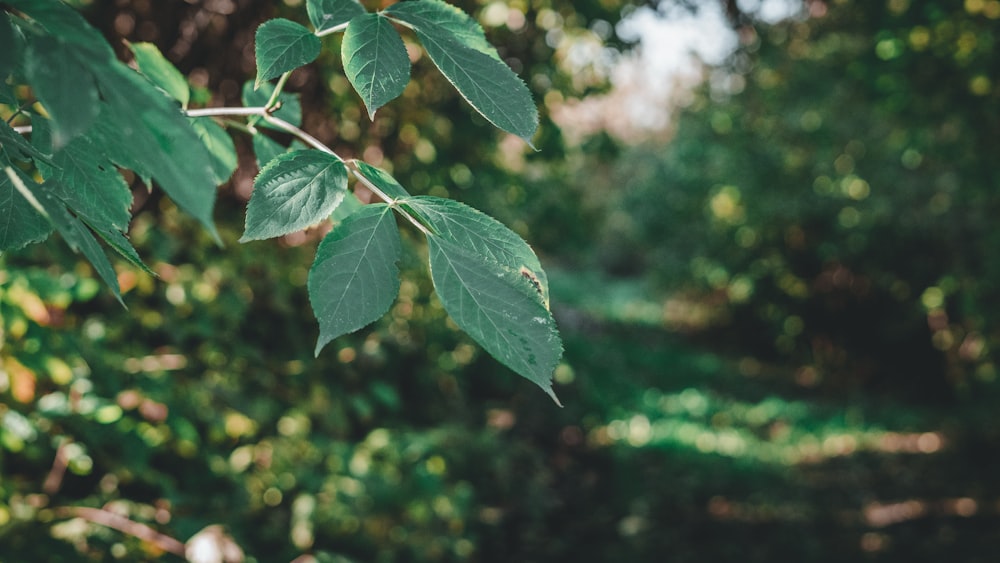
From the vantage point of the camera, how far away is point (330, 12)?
2.15 feet

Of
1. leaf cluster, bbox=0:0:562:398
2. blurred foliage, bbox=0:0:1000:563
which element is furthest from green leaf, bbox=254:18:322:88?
blurred foliage, bbox=0:0:1000:563

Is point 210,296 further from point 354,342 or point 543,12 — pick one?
point 543,12

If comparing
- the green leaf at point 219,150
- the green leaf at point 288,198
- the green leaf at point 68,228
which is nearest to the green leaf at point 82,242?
the green leaf at point 68,228

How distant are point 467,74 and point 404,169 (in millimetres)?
3048

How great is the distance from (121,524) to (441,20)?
5.94 ft

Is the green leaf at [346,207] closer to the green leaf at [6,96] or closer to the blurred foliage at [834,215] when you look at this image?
the green leaf at [6,96]

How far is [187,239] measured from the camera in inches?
112

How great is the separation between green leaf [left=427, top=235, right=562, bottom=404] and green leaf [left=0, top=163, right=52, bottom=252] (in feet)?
1.24

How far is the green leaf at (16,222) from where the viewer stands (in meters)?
0.63

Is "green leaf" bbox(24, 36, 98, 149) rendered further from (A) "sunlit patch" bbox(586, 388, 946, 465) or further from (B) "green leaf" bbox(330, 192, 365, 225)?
(A) "sunlit patch" bbox(586, 388, 946, 465)

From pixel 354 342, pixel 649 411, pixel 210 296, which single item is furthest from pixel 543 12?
pixel 649 411

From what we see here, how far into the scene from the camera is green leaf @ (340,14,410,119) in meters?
0.60

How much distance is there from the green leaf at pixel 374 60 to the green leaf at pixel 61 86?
220 millimetres

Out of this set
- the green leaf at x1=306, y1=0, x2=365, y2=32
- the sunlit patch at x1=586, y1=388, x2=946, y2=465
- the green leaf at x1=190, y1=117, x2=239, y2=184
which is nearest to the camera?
the green leaf at x1=306, y1=0, x2=365, y2=32
